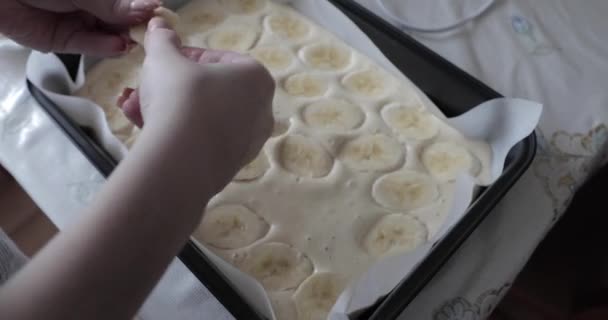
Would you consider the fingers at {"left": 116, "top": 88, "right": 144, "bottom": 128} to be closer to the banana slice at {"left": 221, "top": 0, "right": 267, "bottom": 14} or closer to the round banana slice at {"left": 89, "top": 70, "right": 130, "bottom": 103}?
the round banana slice at {"left": 89, "top": 70, "right": 130, "bottom": 103}

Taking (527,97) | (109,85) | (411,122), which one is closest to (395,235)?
(411,122)

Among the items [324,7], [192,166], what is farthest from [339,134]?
[192,166]

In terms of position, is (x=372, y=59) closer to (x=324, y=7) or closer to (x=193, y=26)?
(x=324, y=7)

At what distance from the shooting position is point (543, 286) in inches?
36.7

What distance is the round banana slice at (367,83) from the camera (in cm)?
78

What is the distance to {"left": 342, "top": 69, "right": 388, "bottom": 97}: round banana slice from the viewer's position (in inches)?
30.7

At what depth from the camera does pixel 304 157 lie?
71 cm

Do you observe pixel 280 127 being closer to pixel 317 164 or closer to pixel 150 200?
pixel 317 164

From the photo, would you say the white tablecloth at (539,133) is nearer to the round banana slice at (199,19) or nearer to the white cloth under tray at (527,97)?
the white cloth under tray at (527,97)

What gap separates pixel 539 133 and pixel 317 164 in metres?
0.29

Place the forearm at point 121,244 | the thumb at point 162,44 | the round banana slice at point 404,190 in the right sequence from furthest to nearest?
the round banana slice at point 404,190 → the thumb at point 162,44 → the forearm at point 121,244

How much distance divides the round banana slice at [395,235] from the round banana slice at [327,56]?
25 cm

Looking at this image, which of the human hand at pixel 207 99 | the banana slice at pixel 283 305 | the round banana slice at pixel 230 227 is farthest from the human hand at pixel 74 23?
the banana slice at pixel 283 305

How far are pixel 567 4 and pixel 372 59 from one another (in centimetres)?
33
